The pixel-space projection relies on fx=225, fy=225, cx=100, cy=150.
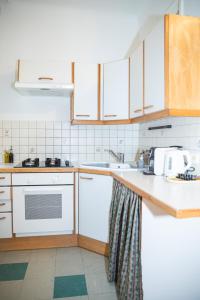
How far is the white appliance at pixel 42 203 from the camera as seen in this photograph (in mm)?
2227

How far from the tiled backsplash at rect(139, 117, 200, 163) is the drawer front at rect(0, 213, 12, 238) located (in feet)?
5.56

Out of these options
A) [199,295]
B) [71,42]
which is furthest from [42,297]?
[71,42]

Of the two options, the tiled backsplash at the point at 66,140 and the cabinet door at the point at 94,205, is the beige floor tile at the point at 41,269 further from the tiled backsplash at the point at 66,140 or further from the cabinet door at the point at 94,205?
the tiled backsplash at the point at 66,140

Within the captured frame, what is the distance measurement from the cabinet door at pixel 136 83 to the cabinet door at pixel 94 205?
717 millimetres

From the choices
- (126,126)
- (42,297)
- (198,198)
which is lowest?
(42,297)

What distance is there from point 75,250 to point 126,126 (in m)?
1.60

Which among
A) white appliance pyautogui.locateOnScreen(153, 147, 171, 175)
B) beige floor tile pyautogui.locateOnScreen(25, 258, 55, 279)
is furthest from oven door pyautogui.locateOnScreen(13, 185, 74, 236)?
white appliance pyautogui.locateOnScreen(153, 147, 171, 175)

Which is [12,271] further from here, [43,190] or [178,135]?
[178,135]

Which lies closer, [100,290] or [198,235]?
[198,235]

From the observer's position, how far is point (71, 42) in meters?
2.80

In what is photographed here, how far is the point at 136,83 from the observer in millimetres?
2176

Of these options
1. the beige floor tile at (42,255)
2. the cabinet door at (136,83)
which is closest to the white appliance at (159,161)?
the cabinet door at (136,83)

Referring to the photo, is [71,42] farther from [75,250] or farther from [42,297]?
[42,297]

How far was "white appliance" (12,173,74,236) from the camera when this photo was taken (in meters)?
2.23
